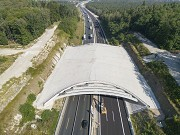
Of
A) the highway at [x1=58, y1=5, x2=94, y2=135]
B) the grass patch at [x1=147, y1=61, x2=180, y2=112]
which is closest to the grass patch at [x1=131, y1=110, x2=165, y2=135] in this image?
the grass patch at [x1=147, y1=61, x2=180, y2=112]

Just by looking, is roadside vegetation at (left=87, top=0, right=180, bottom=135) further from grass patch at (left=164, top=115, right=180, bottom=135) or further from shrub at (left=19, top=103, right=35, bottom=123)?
shrub at (left=19, top=103, right=35, bottom=123)

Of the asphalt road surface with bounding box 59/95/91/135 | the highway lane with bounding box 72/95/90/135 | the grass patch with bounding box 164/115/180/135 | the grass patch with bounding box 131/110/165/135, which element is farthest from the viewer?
the asphalt road surface with bounding box 59/95/91/135

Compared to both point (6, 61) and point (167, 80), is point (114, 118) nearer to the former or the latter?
point (167, 80)

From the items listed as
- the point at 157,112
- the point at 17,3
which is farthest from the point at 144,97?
the point at 17,3

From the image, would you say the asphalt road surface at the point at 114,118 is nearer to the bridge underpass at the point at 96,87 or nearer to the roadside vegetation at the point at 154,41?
the bridge underpass at the point at 96,87

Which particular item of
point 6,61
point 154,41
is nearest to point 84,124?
point 6,61

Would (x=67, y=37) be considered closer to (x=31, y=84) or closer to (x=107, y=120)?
(x=31, y=84)
